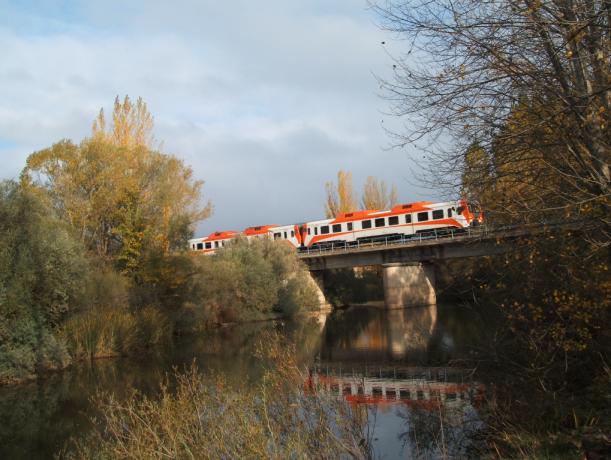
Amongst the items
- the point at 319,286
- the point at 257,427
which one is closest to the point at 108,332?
the point at 257,427

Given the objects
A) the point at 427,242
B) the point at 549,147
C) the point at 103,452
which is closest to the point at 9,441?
the point at 103,452

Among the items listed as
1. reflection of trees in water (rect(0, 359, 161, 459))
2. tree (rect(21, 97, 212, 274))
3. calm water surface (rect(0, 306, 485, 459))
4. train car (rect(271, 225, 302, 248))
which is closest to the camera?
calm water surface (rect(0, 306, 485, 459))

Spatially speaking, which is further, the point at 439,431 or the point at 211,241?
the point at 211,241

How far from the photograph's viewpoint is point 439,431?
8820mm

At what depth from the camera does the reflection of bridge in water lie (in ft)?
33.8

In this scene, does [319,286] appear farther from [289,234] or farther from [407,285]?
[407,285]

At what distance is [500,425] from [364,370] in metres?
8.18

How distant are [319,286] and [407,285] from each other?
6698 mm

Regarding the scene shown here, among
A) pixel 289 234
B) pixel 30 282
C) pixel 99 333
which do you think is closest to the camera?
pixel 30 282

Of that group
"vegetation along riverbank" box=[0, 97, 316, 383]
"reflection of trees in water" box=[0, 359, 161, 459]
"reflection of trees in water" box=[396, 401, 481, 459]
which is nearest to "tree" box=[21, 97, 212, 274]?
"vegetation along riverbank" box=[0, 97, 316, 383]

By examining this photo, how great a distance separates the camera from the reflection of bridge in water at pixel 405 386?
10.3m

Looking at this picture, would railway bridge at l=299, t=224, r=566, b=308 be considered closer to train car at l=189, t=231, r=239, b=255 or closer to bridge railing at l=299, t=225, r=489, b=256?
bridge railing at l=299, t=225, r=489, b=256

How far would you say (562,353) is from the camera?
9.25 m

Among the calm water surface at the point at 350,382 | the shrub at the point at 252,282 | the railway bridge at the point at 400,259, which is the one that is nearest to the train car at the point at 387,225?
the railway bridge at the point at 400,259
